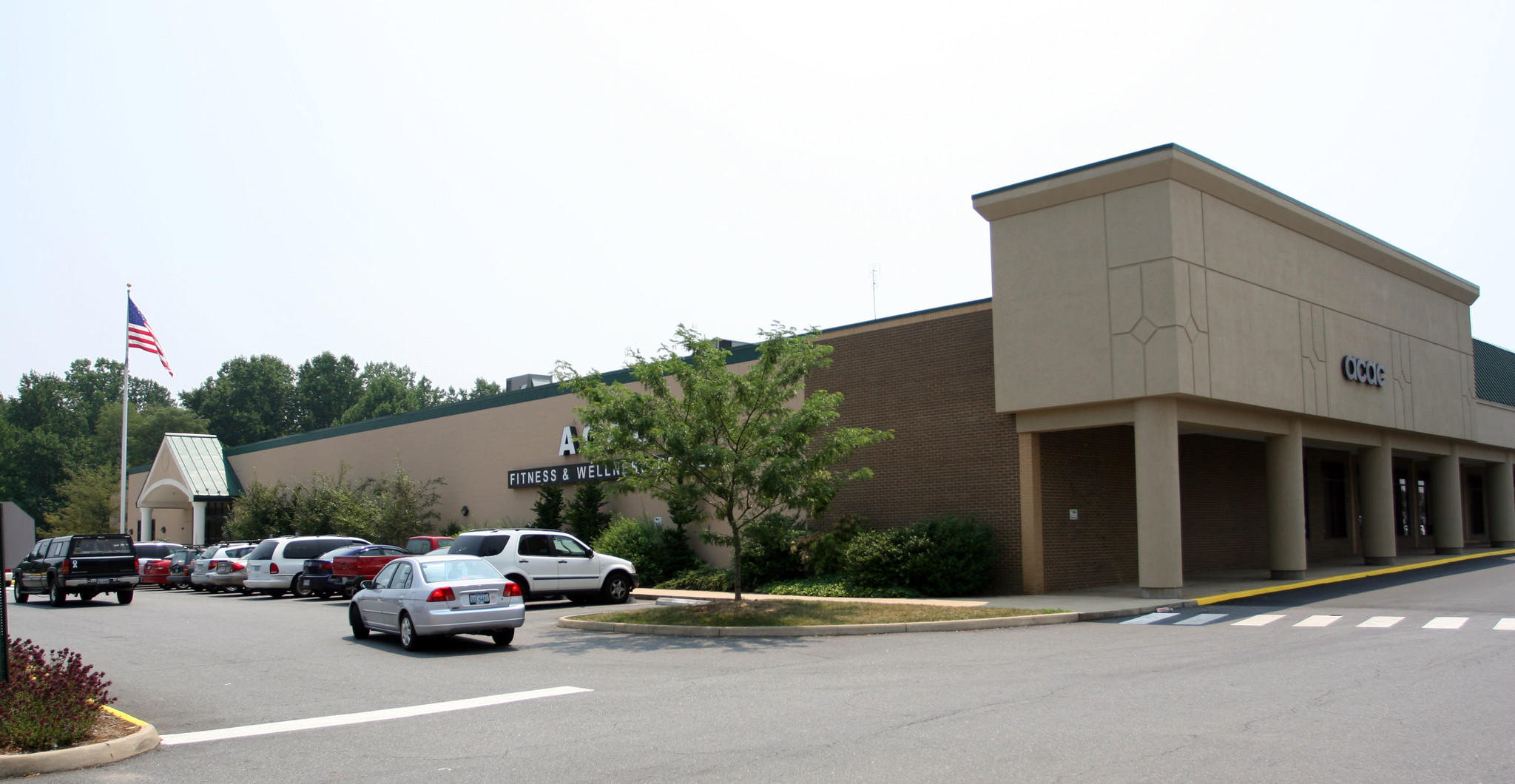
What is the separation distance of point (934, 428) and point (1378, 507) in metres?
14.8

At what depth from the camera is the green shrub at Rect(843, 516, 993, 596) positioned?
71.6 ft

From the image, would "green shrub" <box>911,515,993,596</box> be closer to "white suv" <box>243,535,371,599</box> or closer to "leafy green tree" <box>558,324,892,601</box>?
"leafy green tree" <box>558,324,892,601</box>

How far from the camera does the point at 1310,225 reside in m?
25.2

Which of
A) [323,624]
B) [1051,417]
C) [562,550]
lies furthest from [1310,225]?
[323,624]

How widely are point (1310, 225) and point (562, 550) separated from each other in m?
19.3

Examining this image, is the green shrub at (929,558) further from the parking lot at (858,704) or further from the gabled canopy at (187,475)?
the gabled canopy at (187,475)

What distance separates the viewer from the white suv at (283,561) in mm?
29516

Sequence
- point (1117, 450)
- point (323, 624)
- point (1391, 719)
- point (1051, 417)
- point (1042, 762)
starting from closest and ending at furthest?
point (1042, 762) < point (1391, 719) < point (323, 624) < point (1051, 417) < point (1117, 450)

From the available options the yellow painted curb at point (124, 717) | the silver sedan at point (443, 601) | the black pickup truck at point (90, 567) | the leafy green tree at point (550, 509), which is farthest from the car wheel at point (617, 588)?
the yellow painted curb at point (124, 717)

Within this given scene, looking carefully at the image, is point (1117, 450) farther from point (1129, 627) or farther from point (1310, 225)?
point (1129, 627)

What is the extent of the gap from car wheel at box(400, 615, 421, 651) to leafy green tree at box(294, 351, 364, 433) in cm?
9322

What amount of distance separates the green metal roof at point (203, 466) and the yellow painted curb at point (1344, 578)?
47.2 meters

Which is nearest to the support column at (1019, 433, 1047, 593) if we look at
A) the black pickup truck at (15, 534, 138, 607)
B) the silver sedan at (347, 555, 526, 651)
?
the silver sedan at (347, 555, 526, 651)

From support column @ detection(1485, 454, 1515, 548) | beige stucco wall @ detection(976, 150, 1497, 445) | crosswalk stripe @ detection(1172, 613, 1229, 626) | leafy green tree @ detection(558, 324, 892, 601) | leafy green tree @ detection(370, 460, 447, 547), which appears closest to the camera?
crosswalk stripe @ detection(1172, 613, 1229, 626)
